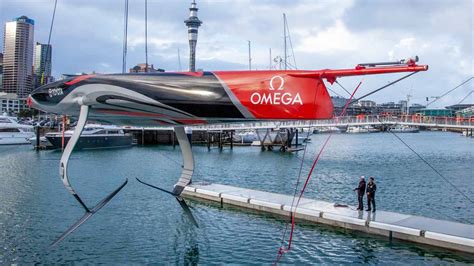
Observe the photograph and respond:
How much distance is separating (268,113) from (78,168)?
1677 inches

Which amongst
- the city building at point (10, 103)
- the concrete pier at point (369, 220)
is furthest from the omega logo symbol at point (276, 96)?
the city building at point (10, 103)

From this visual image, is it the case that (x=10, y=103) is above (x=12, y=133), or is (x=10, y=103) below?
above

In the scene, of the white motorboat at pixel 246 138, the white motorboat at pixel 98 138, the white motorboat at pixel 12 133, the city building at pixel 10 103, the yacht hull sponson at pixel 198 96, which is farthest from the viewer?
the city building at pixel 10 103

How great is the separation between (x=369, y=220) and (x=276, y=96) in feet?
38.7

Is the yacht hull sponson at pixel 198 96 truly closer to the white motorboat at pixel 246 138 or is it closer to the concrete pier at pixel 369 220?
the concrete pier at pixel 369 220

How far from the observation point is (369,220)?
2083cm

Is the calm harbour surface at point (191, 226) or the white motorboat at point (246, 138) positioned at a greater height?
the white motorboat at point (246, 138)

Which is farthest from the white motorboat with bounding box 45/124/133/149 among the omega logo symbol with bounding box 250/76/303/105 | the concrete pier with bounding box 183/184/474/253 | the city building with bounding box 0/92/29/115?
the city building with bounding box 0/92/29/115

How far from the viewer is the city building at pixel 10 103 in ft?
544

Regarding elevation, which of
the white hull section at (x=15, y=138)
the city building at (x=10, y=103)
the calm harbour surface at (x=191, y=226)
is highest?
the city building at (x=10, y=103)

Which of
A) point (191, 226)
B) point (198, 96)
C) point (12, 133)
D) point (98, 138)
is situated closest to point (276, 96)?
point (198, 96)

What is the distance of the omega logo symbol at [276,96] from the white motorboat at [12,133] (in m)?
85.1

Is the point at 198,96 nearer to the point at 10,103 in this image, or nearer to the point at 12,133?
the point at 12,133

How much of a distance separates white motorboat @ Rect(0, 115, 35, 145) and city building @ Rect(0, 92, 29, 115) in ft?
Answer: 256
